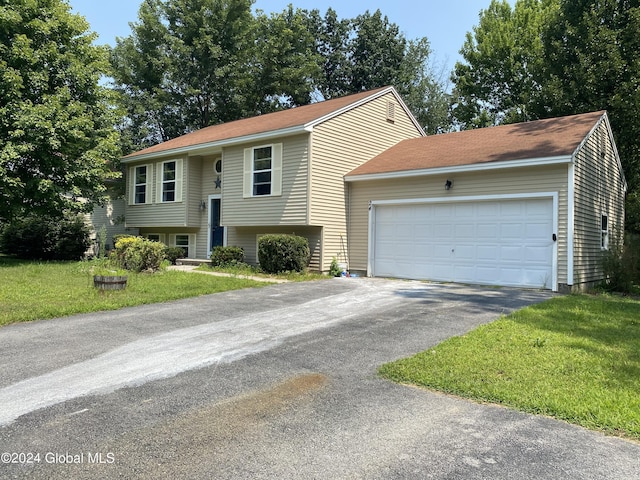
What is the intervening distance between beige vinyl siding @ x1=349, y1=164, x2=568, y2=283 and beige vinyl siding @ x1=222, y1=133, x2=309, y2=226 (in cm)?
188

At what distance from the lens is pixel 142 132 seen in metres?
26.3

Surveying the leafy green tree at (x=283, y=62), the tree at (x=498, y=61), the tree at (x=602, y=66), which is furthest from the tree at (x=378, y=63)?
the tree at (x=602, y=66)

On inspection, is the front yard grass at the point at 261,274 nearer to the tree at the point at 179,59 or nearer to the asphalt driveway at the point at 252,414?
the asphalt driveway at the point at 252,414

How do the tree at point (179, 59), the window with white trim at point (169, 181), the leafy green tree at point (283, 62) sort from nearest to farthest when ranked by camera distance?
the window with white trim at point (169, 181) < the tree at point (179, 59) < the leafy green tree at point (283, 62)

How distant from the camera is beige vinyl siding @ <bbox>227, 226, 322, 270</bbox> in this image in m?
13.8

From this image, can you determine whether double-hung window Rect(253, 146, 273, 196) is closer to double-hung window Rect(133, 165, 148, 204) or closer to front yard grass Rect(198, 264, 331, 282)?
front yard grass Rect(198, 264, 331, 282)

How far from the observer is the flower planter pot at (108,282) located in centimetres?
903

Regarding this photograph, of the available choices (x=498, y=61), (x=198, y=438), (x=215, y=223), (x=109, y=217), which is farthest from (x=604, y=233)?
(x=109, y=217)

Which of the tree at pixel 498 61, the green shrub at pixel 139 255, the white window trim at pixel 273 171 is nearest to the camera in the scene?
the green shrub at pixel 139 255

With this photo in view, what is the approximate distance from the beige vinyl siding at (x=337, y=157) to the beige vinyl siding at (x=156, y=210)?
235 inches

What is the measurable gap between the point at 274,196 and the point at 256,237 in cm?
195

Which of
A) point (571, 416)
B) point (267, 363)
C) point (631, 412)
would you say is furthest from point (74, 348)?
point (631, 412)

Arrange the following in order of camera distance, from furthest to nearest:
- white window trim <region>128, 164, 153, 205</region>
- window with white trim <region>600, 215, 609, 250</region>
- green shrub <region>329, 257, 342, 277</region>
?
white window trim <region>128, 164, 153, 205</region>
green shrub <region>329, 257, 342, 277</region>
window with white trim <region>600, 215, 609, 250</region>

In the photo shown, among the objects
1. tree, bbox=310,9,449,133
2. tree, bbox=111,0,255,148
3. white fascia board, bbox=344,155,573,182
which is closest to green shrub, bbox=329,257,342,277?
white fascia board, bbox=344,155,573,182
